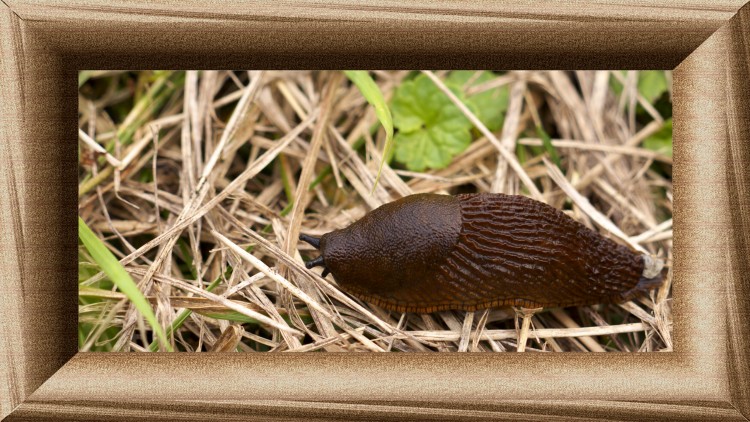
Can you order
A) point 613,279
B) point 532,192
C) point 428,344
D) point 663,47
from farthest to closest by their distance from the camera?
point 532,192, point 613,279, point 428,344, point 663,47

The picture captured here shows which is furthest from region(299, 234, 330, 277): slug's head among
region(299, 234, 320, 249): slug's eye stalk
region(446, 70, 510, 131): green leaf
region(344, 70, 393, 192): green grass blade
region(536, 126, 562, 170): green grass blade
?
region(536, 126, 562, 170): green grass blade

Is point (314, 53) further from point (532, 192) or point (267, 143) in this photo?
Answer: point (532, 192)

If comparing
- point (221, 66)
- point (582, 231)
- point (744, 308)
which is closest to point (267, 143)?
point (221, 66)

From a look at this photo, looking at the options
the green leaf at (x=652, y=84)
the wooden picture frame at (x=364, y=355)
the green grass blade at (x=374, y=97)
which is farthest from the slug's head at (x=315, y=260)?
the green leaf at (x=652, y=84)

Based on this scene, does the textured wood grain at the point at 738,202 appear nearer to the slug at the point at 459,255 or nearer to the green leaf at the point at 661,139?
the slug at the point at 459,255

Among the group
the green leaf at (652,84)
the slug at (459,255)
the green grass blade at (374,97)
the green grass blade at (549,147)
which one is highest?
the green leaf at (652,84)

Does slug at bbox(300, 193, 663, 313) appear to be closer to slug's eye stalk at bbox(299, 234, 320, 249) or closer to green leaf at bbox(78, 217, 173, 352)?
slug's eye stalk at bbox(299, 234, 320, 249)

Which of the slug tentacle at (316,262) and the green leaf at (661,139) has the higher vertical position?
the green leaf at (661,139)
